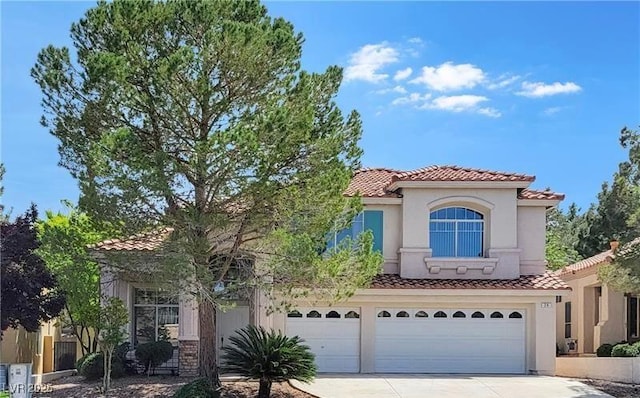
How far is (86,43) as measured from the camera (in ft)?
52.8

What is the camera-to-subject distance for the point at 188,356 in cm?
2180

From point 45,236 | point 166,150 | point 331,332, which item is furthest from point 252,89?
point 331,332

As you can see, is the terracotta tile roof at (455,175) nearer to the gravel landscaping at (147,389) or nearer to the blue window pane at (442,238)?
the blue window pane at (442,238)

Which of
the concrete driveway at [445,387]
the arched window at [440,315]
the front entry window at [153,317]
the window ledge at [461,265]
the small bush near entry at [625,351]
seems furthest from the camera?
the window ledge at [461,265]

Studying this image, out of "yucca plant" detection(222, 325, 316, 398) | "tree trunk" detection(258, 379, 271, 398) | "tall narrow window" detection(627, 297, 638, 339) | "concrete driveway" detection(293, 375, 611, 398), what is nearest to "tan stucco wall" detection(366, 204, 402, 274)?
"concrete driveway" detection(293, 375, 611, 398)

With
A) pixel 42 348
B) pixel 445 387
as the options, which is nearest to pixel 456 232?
pixel 445 387

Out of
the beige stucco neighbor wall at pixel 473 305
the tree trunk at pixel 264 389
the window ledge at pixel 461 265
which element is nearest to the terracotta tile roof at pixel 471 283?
the beige stucco neighbor wall at pixel 473 305

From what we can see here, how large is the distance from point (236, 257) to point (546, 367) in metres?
11.2

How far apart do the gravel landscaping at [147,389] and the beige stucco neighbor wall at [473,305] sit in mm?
4123

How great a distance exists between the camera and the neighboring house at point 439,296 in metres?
22.9

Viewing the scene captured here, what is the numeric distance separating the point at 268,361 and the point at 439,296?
7.54 meters

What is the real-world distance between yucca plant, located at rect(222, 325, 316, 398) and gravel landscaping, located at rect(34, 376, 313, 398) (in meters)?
0.60

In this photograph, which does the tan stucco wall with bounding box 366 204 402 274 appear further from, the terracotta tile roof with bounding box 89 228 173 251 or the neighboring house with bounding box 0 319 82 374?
the neighboring house with bounding box 0 319 82 374

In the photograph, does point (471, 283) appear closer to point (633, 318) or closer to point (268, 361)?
point (633, 318)
